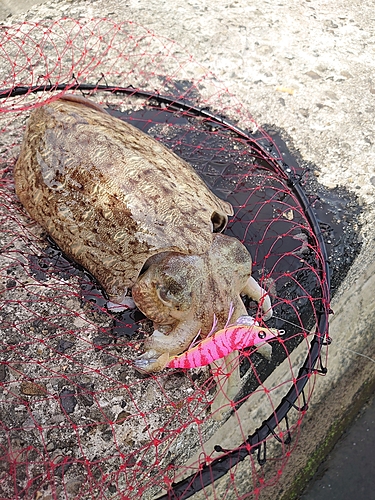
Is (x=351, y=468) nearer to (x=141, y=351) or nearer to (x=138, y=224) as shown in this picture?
(x=141, y=351)

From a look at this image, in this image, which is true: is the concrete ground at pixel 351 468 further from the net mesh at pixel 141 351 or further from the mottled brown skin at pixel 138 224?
the mottled brown skin at pixel 138 224

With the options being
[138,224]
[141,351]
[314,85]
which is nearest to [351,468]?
[141,351]

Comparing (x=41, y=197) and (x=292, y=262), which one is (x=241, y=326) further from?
(x=41, y=197)

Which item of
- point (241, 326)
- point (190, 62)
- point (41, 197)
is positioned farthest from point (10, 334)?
point (190, 62)

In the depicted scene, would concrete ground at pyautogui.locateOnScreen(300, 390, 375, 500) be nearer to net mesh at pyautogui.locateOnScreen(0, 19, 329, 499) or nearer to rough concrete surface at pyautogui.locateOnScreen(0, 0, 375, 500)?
rough concrete surface at pyautogui.locateOnScreen(0, 0, 375, 500)

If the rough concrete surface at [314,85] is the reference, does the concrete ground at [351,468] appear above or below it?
below

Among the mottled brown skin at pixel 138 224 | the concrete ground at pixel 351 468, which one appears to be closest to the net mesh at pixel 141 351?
the mottled brown skin at pixel 138 224
